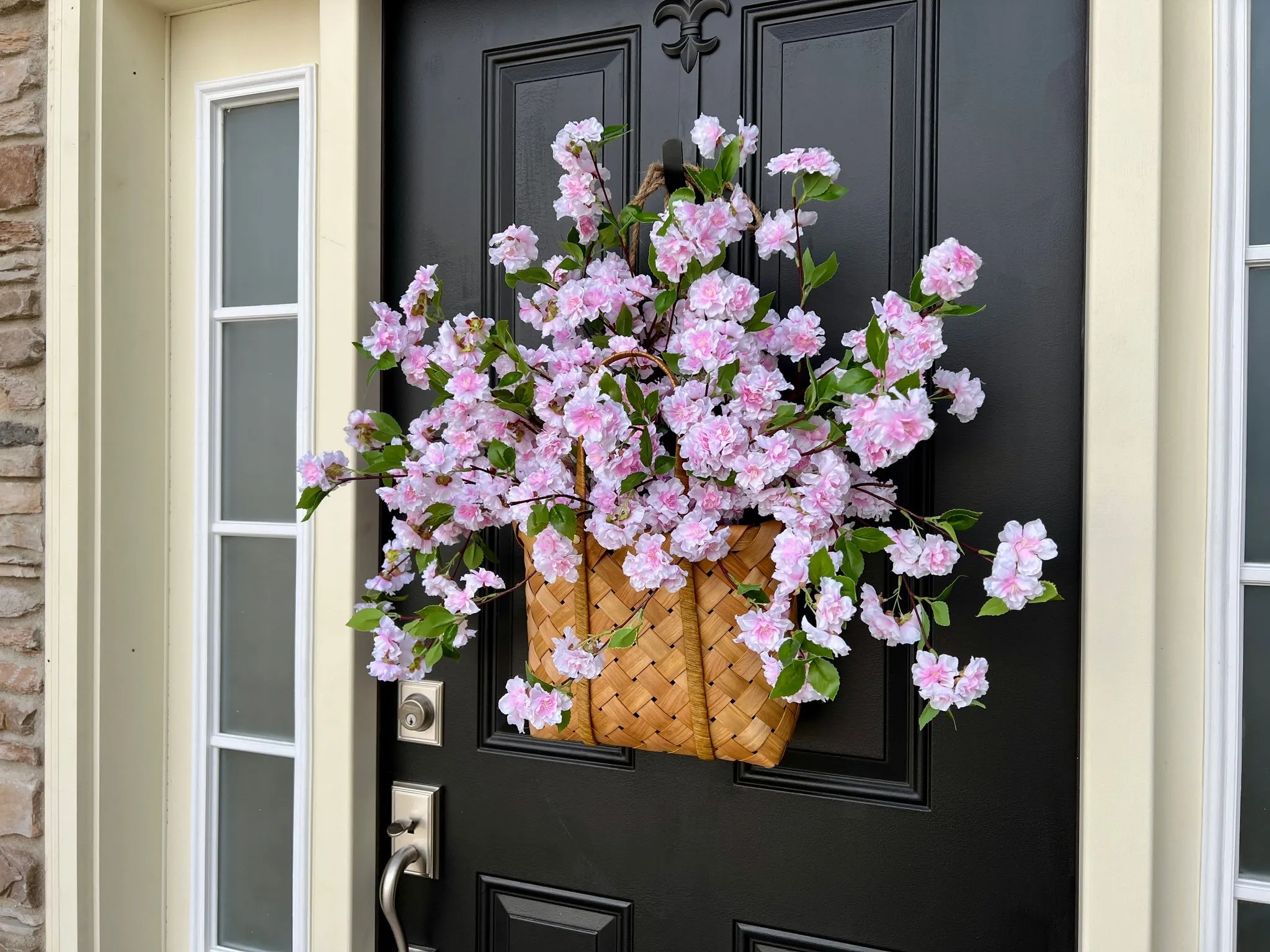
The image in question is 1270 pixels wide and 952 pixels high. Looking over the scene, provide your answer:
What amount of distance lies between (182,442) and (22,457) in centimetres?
23

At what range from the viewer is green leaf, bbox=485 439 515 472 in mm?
894

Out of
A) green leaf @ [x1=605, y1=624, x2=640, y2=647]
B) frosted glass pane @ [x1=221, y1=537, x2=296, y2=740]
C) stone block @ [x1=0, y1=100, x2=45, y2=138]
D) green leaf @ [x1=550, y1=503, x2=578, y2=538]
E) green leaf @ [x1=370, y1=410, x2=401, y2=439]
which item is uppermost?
stone block @ [x1=0, y1=100, x2=45, y2=138]

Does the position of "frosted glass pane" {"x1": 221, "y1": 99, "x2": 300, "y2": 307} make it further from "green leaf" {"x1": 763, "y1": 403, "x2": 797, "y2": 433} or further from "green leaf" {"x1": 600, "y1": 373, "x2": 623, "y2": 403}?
"green leaf" {"x1": 763, "y1": 403, "x2": 797, "y2": 433}

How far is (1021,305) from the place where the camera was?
40.0 inches

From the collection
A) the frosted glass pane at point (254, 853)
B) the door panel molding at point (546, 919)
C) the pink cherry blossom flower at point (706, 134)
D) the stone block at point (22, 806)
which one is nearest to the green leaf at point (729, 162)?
the pink cherry blossom flower at point (706, 134)

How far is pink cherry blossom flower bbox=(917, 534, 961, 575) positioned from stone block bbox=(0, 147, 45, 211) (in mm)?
1401

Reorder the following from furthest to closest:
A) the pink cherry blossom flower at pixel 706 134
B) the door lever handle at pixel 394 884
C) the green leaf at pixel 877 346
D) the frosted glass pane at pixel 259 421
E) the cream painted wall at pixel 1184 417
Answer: the frosted glass pane at pixel 259 421 < the door lever handle at pixel 394 884 < the cream painted wall at pixel 1184 417 < the pink cherry blossom flower at pixel 706 134 < the green leaf at pixel 877 346

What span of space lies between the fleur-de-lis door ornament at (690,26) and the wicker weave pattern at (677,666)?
67 cm

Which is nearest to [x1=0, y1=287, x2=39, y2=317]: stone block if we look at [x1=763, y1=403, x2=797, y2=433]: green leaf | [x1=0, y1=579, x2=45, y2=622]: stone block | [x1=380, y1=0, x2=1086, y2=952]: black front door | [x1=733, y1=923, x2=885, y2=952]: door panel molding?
[x1=0, y1=579, x2=45, y2=622]: stone block

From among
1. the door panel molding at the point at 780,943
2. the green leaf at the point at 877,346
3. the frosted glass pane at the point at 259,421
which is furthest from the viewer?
the frosted glass pane at the point at 259,421

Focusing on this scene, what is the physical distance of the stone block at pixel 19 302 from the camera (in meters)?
1.30

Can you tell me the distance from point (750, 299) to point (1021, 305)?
1.28 feet

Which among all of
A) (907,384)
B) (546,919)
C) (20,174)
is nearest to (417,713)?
(546,919)

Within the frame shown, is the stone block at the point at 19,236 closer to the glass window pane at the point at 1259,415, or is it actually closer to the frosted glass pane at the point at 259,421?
the frosted glass pane at the point at 259,421
